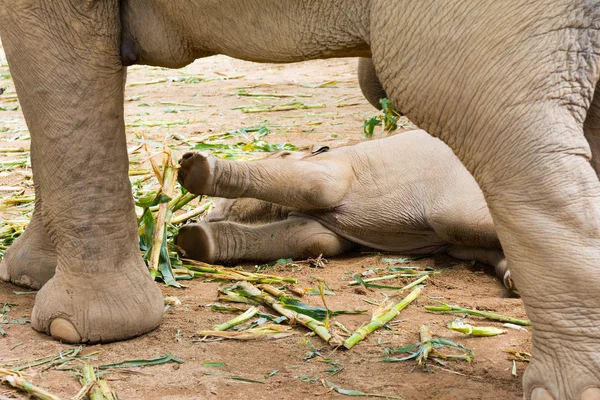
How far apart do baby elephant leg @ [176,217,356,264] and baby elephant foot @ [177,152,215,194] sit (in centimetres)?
29

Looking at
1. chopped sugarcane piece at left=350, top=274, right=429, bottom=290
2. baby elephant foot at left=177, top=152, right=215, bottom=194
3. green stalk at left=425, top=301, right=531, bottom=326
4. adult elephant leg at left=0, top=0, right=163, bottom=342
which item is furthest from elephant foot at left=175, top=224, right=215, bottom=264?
green stalk at left=425, top=301, right=531, bottom=326

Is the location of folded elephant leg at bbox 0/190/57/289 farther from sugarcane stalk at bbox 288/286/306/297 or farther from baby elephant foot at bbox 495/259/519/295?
baby elephant foot at bbox 495/259/519/295

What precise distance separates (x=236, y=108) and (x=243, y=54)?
4362 mm

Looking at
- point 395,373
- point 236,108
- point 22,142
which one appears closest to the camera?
point 395,373

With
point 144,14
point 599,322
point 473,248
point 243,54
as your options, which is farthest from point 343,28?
point 473,248

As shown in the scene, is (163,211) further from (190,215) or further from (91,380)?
(91,380)

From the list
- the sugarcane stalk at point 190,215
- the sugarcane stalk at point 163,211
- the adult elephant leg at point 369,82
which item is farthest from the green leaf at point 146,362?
the adult elephant leg at point 369,82

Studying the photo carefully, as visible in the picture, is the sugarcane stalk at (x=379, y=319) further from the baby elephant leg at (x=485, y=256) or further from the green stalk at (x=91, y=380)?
the green stalk at (x=91, y=380)

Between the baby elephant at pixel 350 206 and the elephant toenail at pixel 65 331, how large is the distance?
747mm

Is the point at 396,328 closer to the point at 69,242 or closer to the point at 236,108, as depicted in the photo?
the point at 69,242

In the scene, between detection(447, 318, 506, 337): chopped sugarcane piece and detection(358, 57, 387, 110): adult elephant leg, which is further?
detection(358, 57, 387, 110): adult elephant leg

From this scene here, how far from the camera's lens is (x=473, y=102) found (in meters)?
2.14

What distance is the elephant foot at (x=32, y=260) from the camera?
3.32 metres

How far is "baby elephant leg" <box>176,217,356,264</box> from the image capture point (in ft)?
11.9
